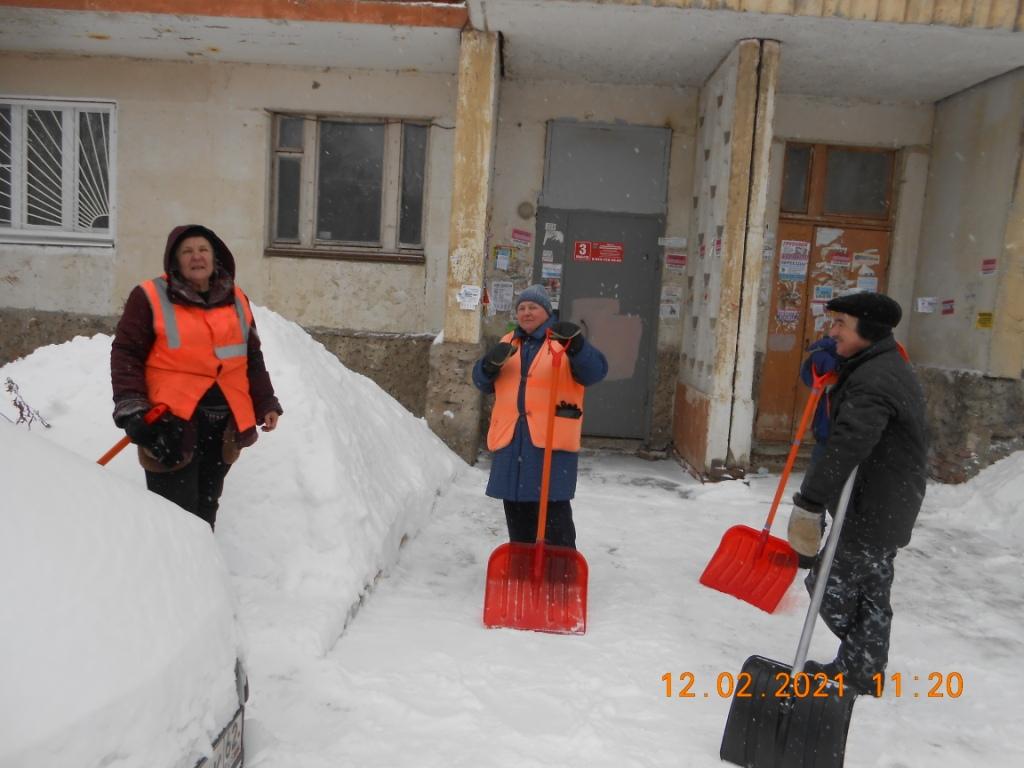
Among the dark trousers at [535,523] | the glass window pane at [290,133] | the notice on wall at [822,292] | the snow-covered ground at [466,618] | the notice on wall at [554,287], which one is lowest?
the snow-covered ground at [466,618]

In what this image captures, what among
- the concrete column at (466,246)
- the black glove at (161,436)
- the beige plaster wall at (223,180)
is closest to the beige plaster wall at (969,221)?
the concrete column at (466,246)

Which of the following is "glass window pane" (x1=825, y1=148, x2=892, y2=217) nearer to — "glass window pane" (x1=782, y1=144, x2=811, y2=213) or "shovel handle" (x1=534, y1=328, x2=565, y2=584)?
"glass window pane" (x1=782, y1=144, x2=811, y2=213)

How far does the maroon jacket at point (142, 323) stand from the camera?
9.60 feet

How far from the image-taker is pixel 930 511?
6.23 metres

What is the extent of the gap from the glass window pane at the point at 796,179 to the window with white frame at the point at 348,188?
3736 mm

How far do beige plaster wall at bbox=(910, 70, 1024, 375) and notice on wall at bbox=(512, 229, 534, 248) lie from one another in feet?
13.2

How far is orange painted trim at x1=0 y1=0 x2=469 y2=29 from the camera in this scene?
20.8ft

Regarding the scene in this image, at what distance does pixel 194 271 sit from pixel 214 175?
210 inches

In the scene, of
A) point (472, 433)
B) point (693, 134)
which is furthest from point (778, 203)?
point (472, 433)

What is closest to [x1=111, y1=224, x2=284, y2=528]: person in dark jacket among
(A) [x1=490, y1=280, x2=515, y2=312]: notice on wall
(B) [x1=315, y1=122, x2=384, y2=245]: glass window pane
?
(A) [x1=490, y1=280, x2=515, y2=312]: notice on wall

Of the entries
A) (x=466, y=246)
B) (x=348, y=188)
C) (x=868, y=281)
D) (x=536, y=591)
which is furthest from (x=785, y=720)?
(x=348, y=188)

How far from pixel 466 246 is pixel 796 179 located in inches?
147

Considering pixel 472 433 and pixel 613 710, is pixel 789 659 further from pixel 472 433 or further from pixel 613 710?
pixel 472 433

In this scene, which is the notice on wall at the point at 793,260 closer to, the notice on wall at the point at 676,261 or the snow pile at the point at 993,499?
the notice on wall at the point at 676,261
